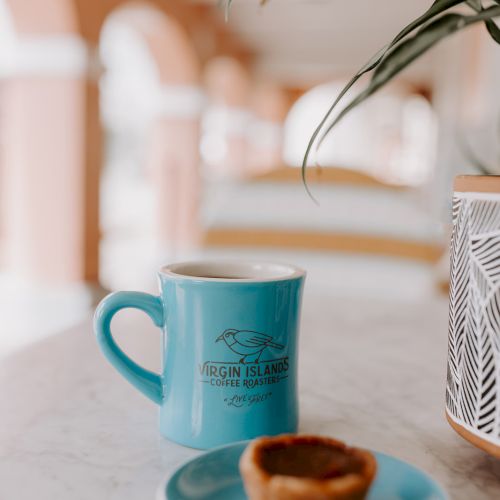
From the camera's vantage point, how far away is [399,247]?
138cm

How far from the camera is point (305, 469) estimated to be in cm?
29

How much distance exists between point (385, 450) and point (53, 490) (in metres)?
0.22

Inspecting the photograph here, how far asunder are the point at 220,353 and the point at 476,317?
0.51 ft

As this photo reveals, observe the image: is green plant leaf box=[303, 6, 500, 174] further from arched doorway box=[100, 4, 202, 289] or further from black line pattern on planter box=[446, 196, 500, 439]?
arched doorway box=[100, 4, 202, 289]

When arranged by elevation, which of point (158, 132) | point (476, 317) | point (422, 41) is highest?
point (158, 132)

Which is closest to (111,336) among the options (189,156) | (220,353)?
(220,353)

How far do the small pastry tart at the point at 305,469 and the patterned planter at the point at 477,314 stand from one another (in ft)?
0.36

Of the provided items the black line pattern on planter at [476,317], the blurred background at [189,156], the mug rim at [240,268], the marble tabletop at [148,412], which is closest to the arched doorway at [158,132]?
the blurred background at [189,156]

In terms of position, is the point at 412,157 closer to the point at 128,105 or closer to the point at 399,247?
the point at 128,105

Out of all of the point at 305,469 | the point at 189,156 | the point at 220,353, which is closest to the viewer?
the point at 305,469

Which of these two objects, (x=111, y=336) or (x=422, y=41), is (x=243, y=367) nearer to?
(x=111, y=336)

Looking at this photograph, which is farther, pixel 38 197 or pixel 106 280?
pixel 106 280

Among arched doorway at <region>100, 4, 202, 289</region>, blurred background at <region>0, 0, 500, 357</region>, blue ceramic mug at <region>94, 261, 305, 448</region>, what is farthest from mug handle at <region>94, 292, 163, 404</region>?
arched doorway at <region>100, 4, 202, 289</region>

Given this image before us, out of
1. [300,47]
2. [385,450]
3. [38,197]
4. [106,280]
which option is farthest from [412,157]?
[385,450]
